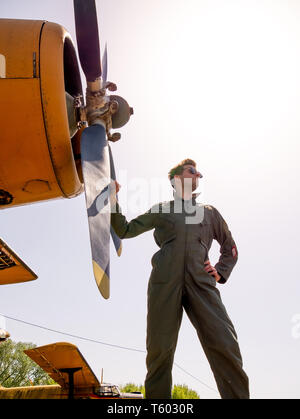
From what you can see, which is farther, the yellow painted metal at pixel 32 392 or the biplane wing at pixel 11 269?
the yellow painted metal at pixel 32 392

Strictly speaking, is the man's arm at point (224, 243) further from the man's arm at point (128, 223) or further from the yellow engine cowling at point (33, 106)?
the yellow engine cowling at point (33, 106)

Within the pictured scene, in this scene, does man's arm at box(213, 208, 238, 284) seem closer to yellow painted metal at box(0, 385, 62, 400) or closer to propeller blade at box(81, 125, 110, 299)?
propeller blade at box(81, 125, 110, 299)

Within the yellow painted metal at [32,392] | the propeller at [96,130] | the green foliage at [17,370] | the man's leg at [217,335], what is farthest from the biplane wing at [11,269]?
the green foliage at [17,370]

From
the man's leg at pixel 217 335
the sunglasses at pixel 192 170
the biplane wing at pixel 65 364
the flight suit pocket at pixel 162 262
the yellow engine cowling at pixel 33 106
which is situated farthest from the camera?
the biplane wing at pixel 65 364

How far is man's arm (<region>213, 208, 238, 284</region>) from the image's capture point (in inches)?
137

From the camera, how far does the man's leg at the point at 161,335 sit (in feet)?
9.37

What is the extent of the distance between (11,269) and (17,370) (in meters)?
37.7

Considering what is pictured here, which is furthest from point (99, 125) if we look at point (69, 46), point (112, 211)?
point (112, 211)

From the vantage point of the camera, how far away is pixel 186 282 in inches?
122

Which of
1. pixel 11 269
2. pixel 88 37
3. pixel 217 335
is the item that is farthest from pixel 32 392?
pixel 88 37
